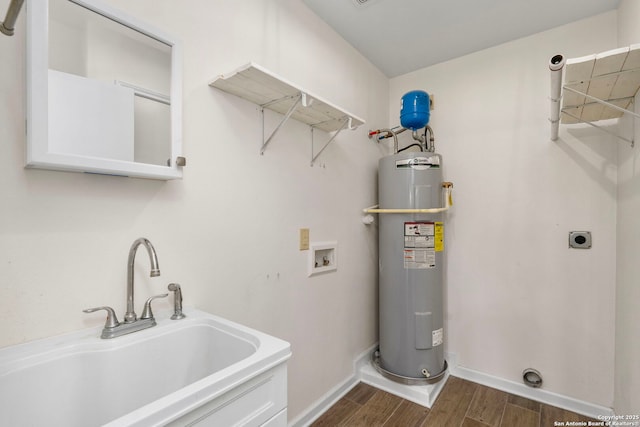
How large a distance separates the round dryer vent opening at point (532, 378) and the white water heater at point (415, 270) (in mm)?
553

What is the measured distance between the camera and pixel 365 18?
1.89 metres

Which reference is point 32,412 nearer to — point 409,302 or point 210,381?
point 210,381

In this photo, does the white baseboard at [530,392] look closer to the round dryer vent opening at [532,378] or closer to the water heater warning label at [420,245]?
the round dryer vent opening at [532,378]

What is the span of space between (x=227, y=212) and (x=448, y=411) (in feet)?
5.98

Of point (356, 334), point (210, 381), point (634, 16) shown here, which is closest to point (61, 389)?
point (210, 381)

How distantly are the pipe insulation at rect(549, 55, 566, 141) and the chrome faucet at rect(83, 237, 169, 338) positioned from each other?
5.67ft

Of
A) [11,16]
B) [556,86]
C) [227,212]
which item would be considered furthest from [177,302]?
[556,86]

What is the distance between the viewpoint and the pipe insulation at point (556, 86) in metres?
1.21

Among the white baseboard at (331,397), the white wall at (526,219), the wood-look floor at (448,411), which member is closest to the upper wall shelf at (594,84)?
the white wall at (526,219)

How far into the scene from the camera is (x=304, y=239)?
1.75 meters

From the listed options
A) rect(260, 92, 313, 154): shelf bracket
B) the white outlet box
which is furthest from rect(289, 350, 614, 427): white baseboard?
rect(260, 92, 313, 154): shelf bracket

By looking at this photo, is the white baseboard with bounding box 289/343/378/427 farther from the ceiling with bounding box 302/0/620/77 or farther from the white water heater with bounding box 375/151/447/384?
the ceiling with bounding box 302/0/620/77

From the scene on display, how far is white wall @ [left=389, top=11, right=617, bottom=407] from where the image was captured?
1.82 meters

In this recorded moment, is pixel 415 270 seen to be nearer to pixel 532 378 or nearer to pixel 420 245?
pixel 420 245
